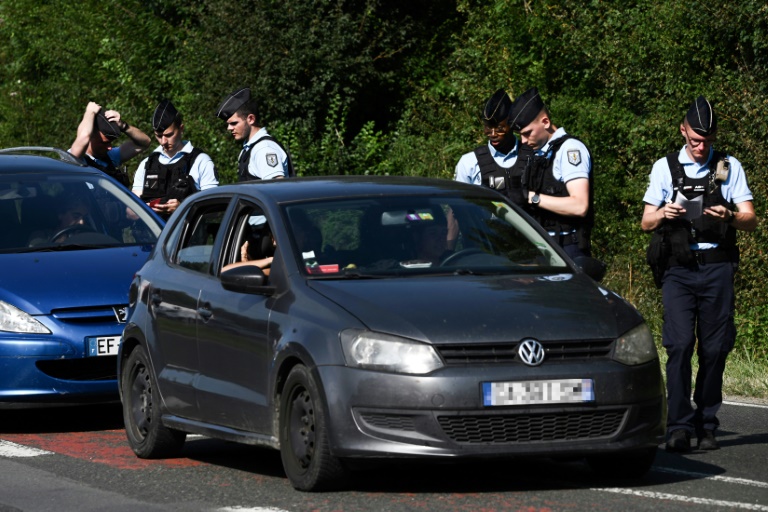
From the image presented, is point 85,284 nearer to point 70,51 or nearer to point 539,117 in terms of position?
point 539,117

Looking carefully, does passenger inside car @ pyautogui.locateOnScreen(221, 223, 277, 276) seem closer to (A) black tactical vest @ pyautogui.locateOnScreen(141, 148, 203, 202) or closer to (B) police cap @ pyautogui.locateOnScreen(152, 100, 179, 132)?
(A) black tactical vest @ pyautogui.locateOnScreen(141, 148, 203, 202)

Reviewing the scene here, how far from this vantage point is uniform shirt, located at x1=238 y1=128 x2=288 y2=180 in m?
11.9

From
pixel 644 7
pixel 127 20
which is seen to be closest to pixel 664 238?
pixel 644 7


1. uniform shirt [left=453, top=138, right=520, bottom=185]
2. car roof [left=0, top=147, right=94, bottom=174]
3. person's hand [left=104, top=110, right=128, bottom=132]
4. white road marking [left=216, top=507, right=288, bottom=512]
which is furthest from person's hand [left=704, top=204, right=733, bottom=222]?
person's hand [left=104, top=110, right=128, bottom=132]

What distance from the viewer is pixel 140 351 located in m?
9.25

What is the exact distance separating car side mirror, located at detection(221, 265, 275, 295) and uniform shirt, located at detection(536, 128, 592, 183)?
107 inches

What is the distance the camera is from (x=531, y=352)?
7.04m

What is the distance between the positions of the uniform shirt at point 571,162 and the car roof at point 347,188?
4.10 ft

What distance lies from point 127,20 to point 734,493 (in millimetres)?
26420

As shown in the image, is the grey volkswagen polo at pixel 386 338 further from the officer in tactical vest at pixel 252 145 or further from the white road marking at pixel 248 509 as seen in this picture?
the officer in tactical vest at pixel 252 145

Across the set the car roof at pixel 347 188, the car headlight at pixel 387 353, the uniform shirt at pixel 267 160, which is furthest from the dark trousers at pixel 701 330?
the uniform shirt at pixel 267 160

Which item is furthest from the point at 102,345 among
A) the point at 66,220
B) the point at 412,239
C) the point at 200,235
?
the point at 412,239

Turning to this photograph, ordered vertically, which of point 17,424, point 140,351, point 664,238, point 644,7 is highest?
point 644,7

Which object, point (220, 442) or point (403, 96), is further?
point (403, 96)
